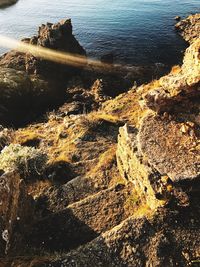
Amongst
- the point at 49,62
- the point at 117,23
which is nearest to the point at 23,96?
the point at 49,62

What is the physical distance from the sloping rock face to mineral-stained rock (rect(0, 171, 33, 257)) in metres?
6.48

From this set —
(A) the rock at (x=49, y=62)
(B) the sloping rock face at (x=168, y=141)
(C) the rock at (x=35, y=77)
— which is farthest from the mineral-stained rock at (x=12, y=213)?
(A) the rock at (x=49, y=62)

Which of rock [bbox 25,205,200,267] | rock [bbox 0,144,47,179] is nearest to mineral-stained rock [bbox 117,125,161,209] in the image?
rock [bbox 25,205,200,267]

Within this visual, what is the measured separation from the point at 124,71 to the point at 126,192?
3747 cm

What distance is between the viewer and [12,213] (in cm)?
1875

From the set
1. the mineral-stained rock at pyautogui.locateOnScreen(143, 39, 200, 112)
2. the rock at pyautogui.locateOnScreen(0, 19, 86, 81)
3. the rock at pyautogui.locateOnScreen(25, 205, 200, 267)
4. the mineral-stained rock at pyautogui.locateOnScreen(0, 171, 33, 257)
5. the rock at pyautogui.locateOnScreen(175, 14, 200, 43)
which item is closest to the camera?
the rock at pyautogui.locateOnScreen(25, 205, 200, 267)

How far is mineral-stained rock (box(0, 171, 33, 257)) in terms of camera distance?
58.1 feet

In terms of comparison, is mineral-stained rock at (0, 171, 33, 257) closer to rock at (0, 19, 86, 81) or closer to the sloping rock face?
the sloping rock face

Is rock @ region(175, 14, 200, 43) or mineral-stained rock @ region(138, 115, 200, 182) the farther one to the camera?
rock @ region(175, 14, 200, 43)

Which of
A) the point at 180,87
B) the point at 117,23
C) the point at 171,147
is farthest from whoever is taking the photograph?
the point at 117,23

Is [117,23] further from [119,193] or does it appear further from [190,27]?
[119,193]

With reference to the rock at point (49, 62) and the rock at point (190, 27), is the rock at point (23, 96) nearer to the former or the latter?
the rock at point (49, 62)

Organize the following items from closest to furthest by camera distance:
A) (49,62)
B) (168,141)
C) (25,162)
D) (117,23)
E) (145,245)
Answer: (145,245), (168,141), (25,162), (49,62), (117,23)

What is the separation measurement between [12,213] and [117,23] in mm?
67049
